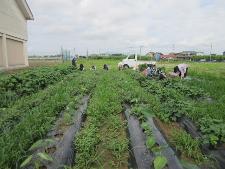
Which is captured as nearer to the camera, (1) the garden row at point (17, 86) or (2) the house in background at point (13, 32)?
(1) the garden row at point (17, 86)

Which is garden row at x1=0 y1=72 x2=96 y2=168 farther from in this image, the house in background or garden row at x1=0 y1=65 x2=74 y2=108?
the house in background

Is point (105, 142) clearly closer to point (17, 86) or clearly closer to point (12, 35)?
point (17, 86)

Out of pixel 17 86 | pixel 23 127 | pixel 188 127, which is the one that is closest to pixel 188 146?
pixel 188 127

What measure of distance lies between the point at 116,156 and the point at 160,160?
0.98 m

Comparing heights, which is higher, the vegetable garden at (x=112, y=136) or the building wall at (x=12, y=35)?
the building wall at (x=12, y=35)

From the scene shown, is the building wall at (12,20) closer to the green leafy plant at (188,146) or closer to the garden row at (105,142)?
the garden row at (105,142)

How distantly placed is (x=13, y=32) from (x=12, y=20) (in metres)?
0.79

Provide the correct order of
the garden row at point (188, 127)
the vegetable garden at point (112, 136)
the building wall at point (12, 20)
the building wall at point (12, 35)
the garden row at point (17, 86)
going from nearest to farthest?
the vegetable garden at point (112, 136)
the garden row at point (188, 127)
the garden row at point (17, 86)
the building wall at point (12, 35)
the building wall at point (12, 20)

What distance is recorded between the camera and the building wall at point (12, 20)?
16.8 metres

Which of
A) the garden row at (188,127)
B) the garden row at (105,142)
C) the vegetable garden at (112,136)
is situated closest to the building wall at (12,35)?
the vegetable garden at (112,136)

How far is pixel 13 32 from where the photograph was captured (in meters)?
18.7

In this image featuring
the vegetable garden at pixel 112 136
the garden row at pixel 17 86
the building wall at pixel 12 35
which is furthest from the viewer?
the building wall at pixel 12 35

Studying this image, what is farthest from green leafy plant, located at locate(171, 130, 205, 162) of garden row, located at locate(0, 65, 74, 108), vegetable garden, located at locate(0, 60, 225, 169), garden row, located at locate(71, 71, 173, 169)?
garden row, located at locate(0, 65, 74, 108)

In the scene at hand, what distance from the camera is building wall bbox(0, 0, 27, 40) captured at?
16.8 m
